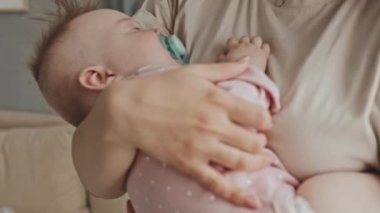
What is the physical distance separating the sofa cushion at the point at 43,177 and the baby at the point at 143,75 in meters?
2.09

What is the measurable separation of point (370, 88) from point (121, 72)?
351mm

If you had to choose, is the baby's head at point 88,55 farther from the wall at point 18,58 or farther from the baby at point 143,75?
the wall at point 18,58

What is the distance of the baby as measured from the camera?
84cm

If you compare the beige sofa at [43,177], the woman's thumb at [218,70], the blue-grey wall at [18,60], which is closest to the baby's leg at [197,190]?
the woman's thumb at [218,70]

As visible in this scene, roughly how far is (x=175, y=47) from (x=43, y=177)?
2.27 m

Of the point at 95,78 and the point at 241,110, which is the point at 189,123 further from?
the point at 95,78

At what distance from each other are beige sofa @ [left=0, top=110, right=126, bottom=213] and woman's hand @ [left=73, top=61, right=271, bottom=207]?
7.39 ft

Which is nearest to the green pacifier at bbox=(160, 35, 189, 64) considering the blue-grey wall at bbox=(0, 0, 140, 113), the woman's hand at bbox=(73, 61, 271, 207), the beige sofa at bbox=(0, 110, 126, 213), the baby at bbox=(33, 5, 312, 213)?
the baby at bbox=(33, 5, 312, 213)

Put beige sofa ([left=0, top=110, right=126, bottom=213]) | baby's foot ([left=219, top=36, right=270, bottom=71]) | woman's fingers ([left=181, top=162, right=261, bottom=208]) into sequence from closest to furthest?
woman's fingers ([left=181, top=162, right=261, bottom=208])
baby's foot ([left=219, top=36, right=270, bottom=71])
beige sofa ([left=0, top=110, right=126, bottom=213])

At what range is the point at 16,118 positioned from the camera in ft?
11.0

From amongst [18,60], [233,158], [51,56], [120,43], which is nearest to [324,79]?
[233,158]

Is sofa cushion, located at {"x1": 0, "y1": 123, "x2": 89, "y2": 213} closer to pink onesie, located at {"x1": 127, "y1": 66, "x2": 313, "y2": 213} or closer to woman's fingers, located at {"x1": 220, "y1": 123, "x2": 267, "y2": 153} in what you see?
pink onesie, located at {"x1": 127, "y1": 66, "x2": 313, "y2": 213}

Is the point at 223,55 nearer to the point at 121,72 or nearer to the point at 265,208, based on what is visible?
the point at 121,72

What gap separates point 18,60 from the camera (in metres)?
3.35
